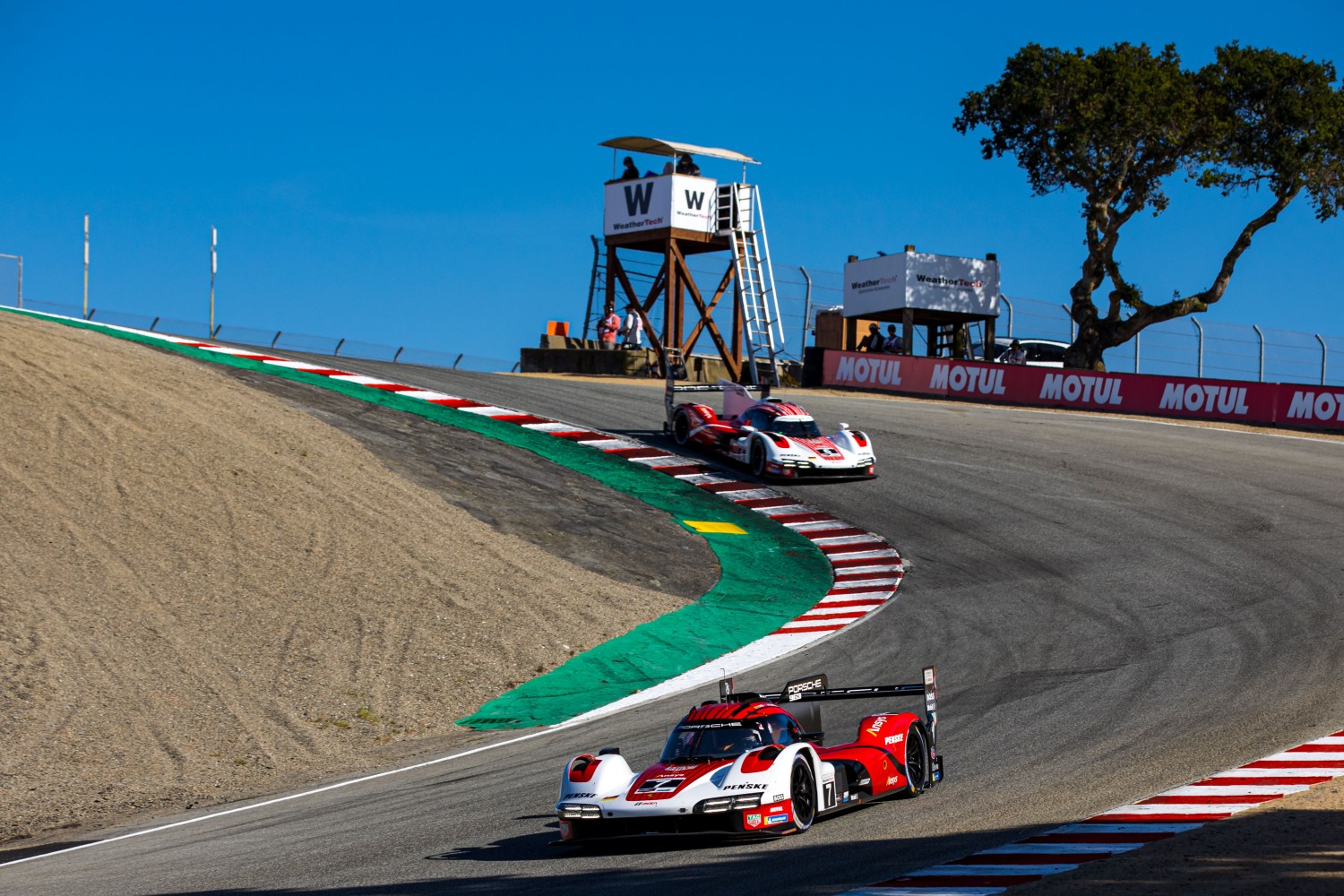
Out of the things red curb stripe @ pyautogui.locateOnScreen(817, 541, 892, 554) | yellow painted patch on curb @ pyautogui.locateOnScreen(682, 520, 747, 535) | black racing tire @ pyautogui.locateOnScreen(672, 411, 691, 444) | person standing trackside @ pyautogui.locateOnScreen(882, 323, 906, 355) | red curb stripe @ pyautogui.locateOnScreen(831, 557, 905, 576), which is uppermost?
person standing trackside @ pyautogui.locateOnScreen(882, 323, 906, 355)

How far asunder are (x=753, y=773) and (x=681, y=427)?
20.8 m

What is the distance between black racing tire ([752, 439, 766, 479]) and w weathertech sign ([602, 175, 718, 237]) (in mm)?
16300

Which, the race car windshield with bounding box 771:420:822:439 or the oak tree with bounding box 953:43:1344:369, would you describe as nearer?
the race car windshield with bounding box 771:420:822:439

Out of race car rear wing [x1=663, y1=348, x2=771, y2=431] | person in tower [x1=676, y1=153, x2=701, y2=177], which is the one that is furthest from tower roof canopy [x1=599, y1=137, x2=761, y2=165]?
race car rear wing [x1=663, y1=348, x2=771, y2=431]

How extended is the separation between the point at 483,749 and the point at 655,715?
190 centimetres

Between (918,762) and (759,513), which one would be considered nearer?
(918,762)

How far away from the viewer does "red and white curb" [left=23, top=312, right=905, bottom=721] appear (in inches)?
688

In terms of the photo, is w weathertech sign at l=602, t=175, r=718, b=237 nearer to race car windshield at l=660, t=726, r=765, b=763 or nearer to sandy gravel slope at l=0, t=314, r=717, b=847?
sandy gravel slope at l=0, t=314, r=717, b=847

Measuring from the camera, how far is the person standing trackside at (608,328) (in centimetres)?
4453

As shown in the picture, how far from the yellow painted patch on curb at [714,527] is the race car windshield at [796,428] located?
3.28 metres

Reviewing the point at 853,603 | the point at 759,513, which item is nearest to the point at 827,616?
the point at 853,603

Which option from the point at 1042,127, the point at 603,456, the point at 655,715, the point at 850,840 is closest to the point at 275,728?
the point at 655,715

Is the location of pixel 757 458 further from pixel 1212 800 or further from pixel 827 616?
pixel 1212 800

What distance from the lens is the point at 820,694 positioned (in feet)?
34.5
